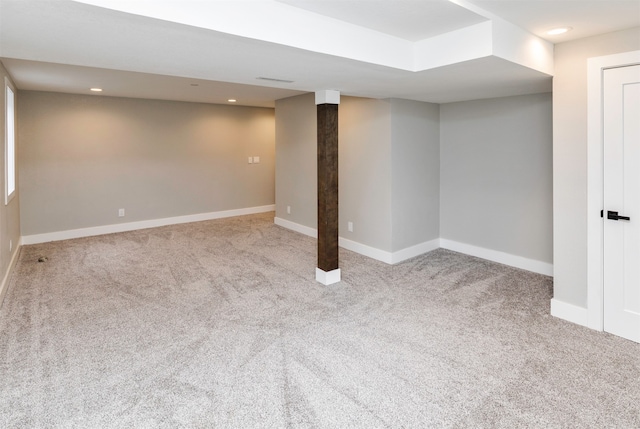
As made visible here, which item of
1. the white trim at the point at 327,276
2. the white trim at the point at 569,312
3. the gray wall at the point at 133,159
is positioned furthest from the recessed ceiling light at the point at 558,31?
the gray wall at the point at 133,159

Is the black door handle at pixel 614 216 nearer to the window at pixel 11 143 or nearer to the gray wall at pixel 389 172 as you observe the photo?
the gray wall at pixel 389 172

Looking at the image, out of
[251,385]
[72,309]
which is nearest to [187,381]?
[251,385]

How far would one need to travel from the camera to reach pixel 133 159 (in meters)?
6.81

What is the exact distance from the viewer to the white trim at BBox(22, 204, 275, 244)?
6047 mm

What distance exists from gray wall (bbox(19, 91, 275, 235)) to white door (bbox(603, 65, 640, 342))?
6.37 m

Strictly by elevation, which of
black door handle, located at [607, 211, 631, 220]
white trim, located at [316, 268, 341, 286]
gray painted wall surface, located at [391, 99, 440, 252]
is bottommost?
white trim, located at [316, 268, 341, 286]

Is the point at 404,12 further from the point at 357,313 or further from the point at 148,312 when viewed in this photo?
the point at 148,312

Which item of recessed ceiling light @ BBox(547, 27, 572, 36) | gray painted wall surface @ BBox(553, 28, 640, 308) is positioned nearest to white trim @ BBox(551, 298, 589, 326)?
gray painted wall surface @ BBox(553, 28, 640, 308)

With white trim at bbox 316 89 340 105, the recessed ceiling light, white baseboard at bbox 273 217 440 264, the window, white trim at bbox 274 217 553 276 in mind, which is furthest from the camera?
white baseboard at bbox 273 217 440 264

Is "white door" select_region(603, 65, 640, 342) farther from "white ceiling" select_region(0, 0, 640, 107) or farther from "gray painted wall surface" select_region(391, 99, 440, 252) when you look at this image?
"gray painted wall surface" select_region(391, 99, 440, 252)

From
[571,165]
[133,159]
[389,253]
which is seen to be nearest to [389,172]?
[389,253]

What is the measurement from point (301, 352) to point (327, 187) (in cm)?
179

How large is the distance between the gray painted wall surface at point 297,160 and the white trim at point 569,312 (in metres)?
3.65

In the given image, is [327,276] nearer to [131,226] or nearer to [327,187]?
[327,187]
